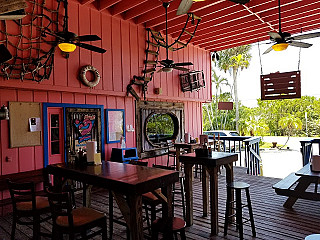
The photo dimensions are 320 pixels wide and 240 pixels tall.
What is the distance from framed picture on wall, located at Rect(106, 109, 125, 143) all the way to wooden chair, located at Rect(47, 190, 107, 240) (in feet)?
10.5

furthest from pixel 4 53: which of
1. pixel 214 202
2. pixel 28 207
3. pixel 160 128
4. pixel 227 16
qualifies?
pixel 227 16

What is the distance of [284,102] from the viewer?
18.5 m

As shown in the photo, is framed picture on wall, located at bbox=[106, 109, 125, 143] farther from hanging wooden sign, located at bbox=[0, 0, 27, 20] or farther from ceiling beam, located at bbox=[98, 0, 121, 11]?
hanging wooden sign, located at bbox=[0, 0, 27, 20]

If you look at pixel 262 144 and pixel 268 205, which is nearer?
pixel 268 205

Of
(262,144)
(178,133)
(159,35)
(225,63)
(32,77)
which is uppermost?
(225,63)

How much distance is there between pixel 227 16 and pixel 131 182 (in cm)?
553

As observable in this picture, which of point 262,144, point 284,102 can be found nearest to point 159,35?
point 262,144

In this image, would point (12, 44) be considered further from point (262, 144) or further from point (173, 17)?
point (262, 144)

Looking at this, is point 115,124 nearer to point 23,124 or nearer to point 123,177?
point 23,124

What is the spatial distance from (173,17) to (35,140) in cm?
435

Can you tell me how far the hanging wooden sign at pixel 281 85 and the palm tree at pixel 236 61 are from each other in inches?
405

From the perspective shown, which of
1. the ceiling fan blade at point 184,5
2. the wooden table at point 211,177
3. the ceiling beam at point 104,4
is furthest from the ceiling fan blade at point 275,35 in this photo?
the ceiling beam at point 104,4

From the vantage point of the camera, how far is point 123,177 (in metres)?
2.46

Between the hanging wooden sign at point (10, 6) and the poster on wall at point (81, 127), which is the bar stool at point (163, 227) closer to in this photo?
the hanging wooden sign at point (10, 6)
